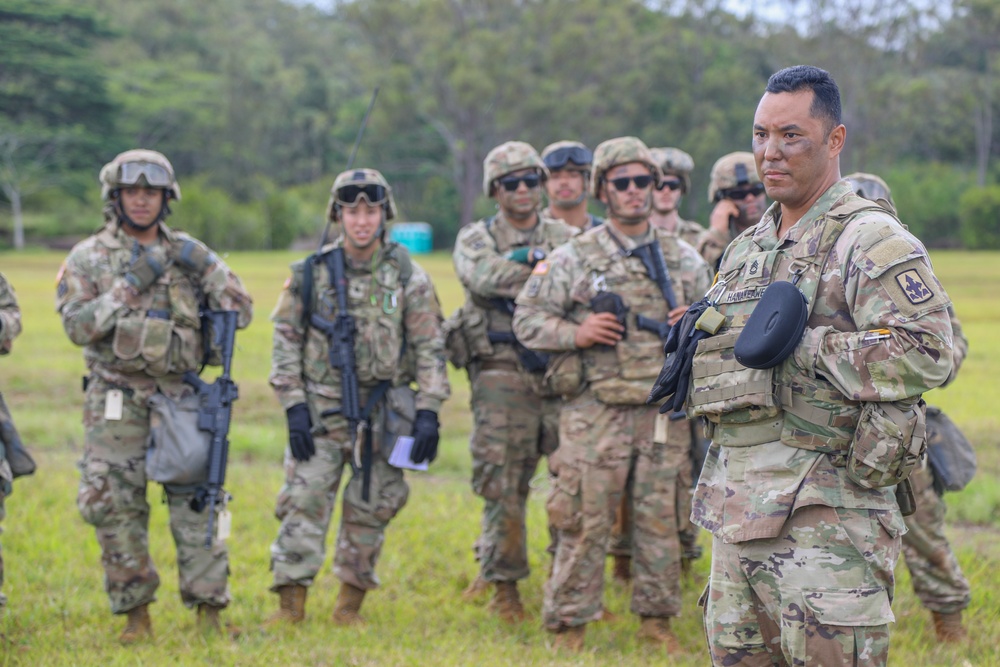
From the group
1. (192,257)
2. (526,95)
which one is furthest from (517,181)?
(526,95)

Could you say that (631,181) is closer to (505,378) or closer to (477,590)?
(505,378)

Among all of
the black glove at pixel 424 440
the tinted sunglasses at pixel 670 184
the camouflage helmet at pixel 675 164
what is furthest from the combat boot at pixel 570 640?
the camouflage helmet at pixel 675 164

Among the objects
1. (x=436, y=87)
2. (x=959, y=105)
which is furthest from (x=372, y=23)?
(x=959, y=105)

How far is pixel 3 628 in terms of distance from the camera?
5.93 m

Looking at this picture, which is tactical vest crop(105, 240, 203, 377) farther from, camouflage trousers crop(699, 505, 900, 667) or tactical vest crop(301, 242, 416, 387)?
camouflage trousers crop(699, 505, 900, 667)

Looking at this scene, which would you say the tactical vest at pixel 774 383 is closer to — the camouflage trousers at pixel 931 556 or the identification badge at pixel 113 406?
the camouflage trousers at pixel 931 556

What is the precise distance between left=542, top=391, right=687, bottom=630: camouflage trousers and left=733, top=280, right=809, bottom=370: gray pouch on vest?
7.57ft

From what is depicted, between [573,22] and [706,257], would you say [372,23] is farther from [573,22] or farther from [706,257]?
[706,257]

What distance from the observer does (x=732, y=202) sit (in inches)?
271

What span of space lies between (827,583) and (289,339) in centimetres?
368

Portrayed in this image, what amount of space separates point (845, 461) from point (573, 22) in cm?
5150

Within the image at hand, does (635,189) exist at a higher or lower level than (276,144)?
lower

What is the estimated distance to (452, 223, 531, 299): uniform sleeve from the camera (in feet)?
21.5

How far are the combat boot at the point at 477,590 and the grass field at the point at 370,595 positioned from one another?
0.07m
